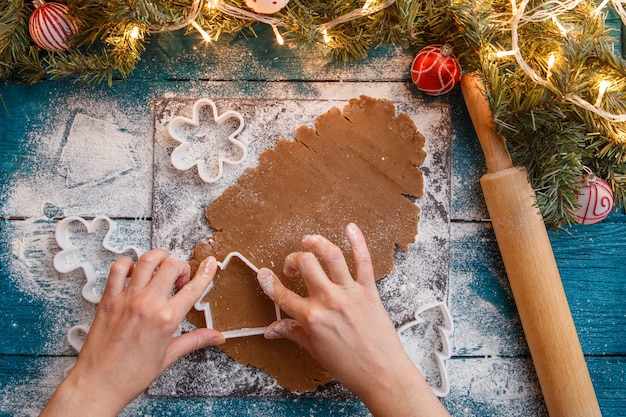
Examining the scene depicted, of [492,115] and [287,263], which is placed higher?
[492,115]

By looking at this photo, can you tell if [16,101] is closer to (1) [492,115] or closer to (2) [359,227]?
(2) [359,227]

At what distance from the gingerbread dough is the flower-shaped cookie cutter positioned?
0.06 m

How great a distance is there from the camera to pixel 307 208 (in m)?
1.12

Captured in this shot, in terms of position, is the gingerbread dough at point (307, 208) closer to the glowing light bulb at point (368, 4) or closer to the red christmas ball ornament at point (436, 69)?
the red christmas ball ornament at point (436, 69)

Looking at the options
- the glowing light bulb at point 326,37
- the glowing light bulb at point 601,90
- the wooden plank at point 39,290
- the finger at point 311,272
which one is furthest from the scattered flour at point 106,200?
the glowing light bulb at point 601,90

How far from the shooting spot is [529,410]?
116 cm

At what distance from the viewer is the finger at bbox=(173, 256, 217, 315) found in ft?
3.19

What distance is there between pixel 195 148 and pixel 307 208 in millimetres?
299

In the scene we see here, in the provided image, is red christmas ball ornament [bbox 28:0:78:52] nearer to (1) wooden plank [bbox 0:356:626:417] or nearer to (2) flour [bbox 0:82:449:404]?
(2) flour [bbox 0:82:449:404]

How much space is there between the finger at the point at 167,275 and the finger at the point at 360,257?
35 cm

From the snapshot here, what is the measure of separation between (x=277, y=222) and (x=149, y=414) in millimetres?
534

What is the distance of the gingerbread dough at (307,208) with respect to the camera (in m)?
1.11

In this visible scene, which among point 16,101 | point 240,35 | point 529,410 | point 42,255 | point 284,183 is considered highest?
point 240,35

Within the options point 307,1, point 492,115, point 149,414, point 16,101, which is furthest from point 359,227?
point 16,101
